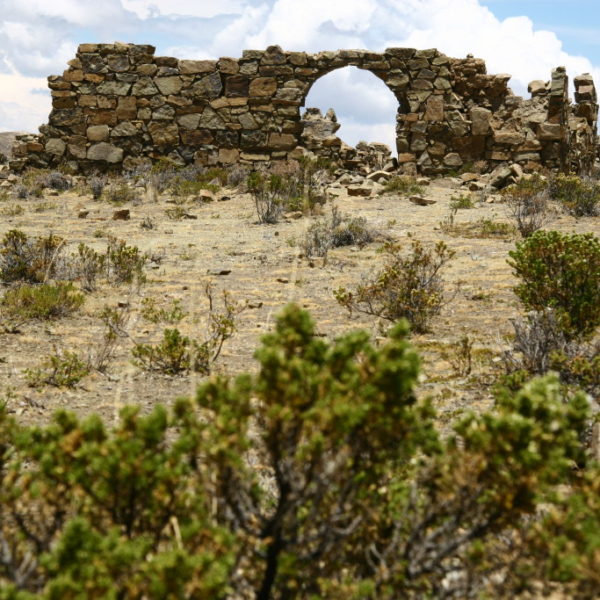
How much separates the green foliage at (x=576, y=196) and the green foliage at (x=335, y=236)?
11.2ft

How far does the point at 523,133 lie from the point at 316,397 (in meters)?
13.7

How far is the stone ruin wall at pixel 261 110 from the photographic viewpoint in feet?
46.5

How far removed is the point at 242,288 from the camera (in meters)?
6.61

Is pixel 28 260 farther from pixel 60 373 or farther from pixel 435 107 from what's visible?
pixel 435 107

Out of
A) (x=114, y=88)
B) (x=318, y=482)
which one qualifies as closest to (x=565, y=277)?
(x=318, y=482)

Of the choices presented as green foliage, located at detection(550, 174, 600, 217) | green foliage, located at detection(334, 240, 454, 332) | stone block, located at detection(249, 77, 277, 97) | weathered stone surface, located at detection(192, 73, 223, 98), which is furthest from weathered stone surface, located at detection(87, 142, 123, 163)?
green foliage, located at detection(334, 240, 454, 332)

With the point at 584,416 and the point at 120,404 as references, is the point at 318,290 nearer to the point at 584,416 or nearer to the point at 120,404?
the point at 120,404

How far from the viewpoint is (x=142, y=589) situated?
164 centimetres

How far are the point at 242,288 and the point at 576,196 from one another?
6317 mm

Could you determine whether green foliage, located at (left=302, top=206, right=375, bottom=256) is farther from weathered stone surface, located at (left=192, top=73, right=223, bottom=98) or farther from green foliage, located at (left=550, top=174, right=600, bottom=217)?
weathered stone surface, located at (left=192, top=73, right=223, bottom=98)

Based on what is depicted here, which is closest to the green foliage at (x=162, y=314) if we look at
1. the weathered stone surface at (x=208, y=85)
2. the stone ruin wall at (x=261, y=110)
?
the stone ruin wall at (x=261, y=110)

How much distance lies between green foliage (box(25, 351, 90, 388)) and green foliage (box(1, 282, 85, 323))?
1191 millimetres

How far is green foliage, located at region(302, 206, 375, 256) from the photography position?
7.95m

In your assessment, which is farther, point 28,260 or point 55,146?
point 55,146
